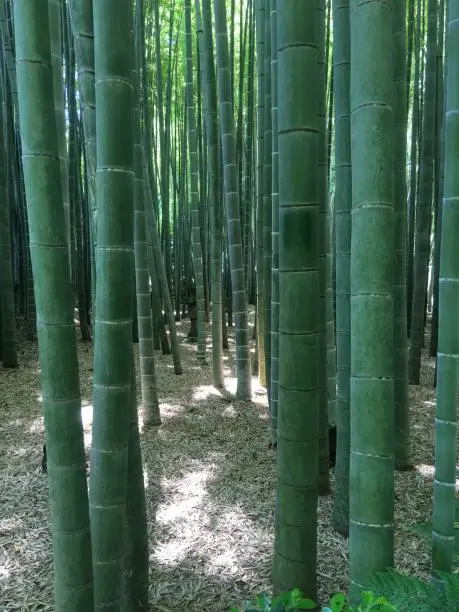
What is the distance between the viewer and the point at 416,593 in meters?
1.03

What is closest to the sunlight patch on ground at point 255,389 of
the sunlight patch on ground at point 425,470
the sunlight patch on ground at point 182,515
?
the sunlight patch on ground at point 182,515

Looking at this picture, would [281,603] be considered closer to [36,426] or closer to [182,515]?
[182,515]

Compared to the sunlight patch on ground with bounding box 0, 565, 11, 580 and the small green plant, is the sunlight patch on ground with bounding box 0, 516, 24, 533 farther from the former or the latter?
the small green plant

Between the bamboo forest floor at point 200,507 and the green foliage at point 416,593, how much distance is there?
0.76 m

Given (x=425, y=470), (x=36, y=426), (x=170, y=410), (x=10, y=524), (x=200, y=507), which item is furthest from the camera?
(x=170, y=410)

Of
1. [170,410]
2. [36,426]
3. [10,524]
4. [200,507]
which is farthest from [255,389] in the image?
[10,524]

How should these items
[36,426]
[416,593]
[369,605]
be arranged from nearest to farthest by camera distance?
1. [369,605]
2. [416,593]
3. [36,426]

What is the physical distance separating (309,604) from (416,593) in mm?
213

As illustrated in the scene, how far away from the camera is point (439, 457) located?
1226mm

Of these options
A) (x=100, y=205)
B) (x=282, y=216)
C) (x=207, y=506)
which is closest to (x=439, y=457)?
(x=282, y=216)

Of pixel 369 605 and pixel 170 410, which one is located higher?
pixel 369 605

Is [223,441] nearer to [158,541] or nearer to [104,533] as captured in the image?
[158,541]

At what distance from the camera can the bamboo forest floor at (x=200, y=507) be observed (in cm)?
181

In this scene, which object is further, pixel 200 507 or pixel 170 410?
pixel 170 410
